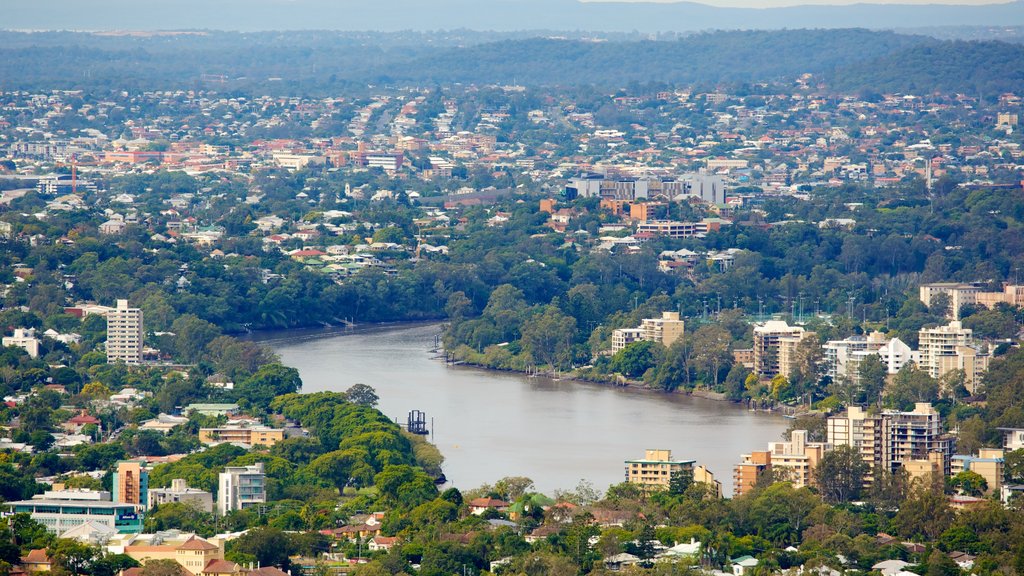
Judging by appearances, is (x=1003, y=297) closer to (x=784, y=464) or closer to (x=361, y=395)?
(x=361, y=395)

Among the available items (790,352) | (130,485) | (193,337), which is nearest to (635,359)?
(790,352)

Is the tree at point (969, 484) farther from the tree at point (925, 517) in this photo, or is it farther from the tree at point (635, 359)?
the tree at point (635, 359)

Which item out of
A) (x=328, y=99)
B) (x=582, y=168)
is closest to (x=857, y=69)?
(x=328, y=99)

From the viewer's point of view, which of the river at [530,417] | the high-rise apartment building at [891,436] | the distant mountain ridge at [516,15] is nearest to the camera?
the high-rise apartment building at [891,436]

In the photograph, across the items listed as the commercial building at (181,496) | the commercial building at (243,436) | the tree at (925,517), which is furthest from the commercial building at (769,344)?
the commercial building at (181,496)

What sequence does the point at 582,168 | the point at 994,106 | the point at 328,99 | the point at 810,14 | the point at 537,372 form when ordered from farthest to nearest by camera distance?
the point at 810,14 → the point at 328,99 → the point at 994,106 → the point at 582,168 → the point at 537,372

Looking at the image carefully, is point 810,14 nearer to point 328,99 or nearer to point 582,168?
point 328,99
